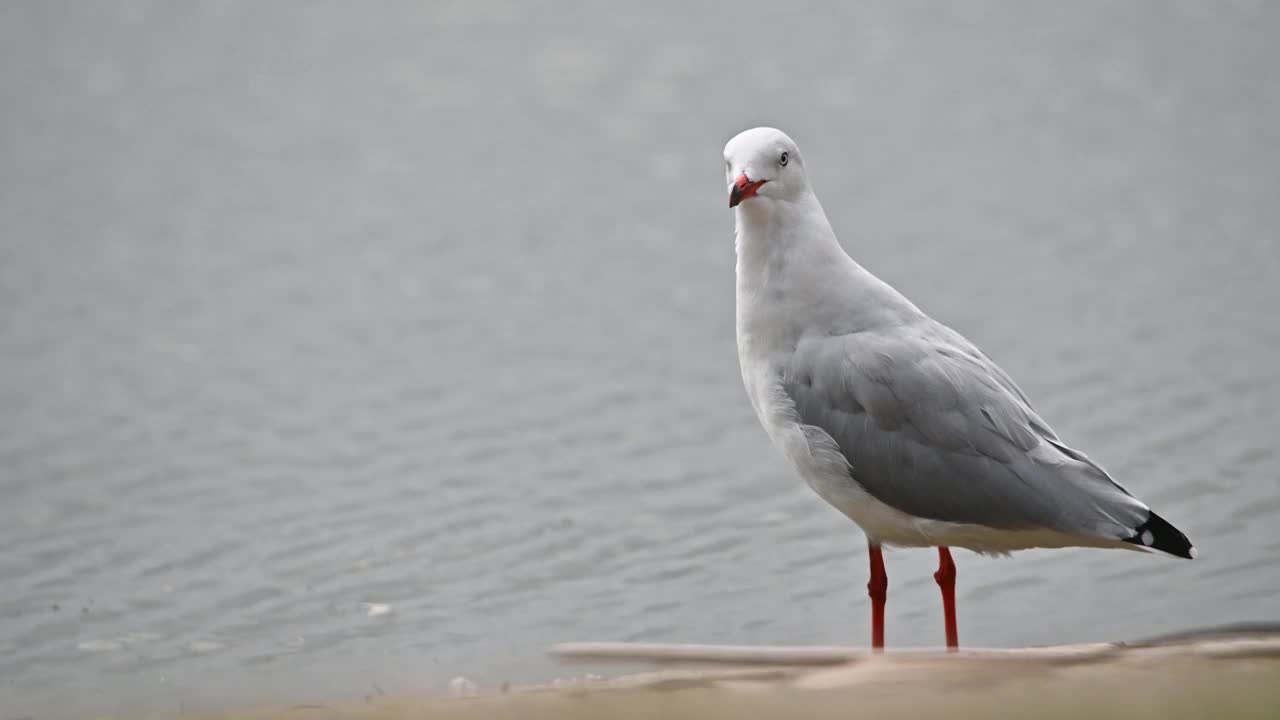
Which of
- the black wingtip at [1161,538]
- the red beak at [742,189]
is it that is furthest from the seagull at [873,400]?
the black wingtip at [1161,538]

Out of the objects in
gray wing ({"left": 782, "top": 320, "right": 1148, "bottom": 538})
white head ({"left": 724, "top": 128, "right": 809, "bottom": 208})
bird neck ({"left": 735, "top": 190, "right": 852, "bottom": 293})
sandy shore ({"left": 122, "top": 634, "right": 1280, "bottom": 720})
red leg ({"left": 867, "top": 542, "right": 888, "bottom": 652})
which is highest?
white head ({"left": 724, "top": 128, "right": 809, "bottom": 208})

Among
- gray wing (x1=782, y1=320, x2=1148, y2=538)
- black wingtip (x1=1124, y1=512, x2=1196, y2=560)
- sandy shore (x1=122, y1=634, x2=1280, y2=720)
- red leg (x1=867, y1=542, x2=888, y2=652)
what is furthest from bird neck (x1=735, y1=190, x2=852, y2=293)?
sandy shore (x1=122, y1=634, x2=1280, y2=720)

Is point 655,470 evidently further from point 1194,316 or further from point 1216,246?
→ point 1216,246

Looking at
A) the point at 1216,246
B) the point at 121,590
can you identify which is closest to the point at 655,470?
the point at 121,590

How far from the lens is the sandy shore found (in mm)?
2668

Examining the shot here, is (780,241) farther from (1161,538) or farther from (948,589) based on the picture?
(1161,538)

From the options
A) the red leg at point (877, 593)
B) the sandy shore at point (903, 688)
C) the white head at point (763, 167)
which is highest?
the white head at point (763, 167)

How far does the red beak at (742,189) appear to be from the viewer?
4.32m

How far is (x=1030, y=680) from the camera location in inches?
116

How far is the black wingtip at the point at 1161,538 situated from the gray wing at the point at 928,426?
0.47 ft

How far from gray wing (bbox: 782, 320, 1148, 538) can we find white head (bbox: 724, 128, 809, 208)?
39 centimetres

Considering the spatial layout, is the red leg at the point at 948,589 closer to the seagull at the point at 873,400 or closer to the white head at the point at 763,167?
the seagull at the point at 873,400

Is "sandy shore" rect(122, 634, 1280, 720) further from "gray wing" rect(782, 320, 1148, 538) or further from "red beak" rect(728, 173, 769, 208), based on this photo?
"red beak" rect(728, 173, 769, 208)

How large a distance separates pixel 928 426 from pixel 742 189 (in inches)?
29.6
